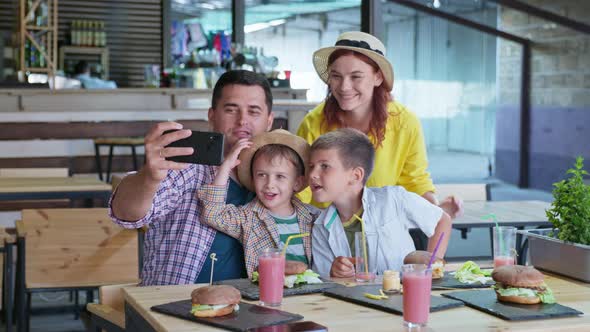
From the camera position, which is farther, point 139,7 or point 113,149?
point 139,7

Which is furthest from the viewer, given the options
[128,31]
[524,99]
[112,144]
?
[128,31]

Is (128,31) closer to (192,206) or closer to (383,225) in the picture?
(192,206)

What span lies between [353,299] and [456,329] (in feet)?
1.07

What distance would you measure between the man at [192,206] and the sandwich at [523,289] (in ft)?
2.97

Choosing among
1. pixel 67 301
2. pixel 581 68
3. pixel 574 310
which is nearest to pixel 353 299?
pixel 574 310

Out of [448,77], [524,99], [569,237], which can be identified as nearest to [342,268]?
[569,237]

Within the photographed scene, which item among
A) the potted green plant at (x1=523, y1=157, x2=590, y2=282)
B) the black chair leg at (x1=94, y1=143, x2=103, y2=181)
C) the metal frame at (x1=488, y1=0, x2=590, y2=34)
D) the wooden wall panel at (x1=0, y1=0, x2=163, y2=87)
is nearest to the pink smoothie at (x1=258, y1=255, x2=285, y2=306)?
the potted green plant at (x1=523, y1=157, x2=590, y2=282)

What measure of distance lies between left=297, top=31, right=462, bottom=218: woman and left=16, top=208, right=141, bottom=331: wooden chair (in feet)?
3.98

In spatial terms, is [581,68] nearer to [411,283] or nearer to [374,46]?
[374,46]

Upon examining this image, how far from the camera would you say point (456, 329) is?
1.84m

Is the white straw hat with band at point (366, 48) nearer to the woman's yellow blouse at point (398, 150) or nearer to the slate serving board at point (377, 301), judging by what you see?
the woman's yellow blouse at point (398, 150)

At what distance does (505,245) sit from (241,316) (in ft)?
2.89

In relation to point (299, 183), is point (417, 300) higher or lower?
lower

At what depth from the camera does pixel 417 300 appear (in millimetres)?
1856
